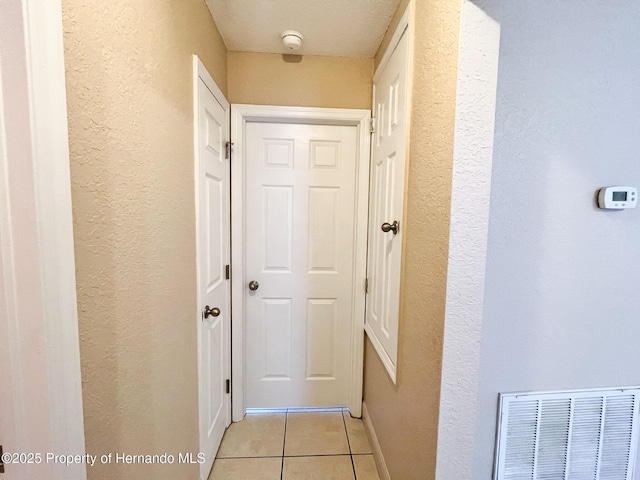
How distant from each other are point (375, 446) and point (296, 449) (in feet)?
1.51

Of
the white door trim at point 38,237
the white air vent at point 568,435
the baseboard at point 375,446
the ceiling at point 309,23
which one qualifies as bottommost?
the baseboard at point 375,446

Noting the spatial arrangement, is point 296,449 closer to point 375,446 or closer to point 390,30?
point 375,446

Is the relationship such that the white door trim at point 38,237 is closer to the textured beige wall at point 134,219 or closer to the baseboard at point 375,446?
the textured beige wall at point 134,219

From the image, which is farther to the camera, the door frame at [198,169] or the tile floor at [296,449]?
the tile floor at [296,449]

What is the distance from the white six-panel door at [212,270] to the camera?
1285mm

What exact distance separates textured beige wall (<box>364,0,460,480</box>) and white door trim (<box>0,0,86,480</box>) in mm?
917

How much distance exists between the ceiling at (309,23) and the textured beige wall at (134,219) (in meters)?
0.25

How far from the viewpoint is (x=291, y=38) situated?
4.90 ft

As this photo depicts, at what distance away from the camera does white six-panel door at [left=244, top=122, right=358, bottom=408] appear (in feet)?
5.89

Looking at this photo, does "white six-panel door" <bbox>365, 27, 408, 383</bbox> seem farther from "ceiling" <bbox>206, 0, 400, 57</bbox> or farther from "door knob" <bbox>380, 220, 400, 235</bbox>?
"ceiling" <bbox>206, 0, 400, 57</bbox>

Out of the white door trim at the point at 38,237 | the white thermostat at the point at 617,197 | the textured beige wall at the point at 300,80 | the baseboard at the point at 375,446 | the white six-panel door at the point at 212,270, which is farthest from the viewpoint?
the textured beige wall at the point at 300,80

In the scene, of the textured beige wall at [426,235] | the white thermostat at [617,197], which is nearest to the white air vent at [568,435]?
the textured beige wall at [426,235]

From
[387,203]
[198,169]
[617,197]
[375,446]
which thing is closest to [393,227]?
[387,203]

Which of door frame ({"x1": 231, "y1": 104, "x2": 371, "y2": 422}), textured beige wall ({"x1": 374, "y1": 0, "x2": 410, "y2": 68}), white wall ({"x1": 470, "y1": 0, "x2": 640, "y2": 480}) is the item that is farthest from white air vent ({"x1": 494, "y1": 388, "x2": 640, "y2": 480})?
textured beige wall ({"x1": 374, "y1": 0, "x2": 410, "y2": 68})
